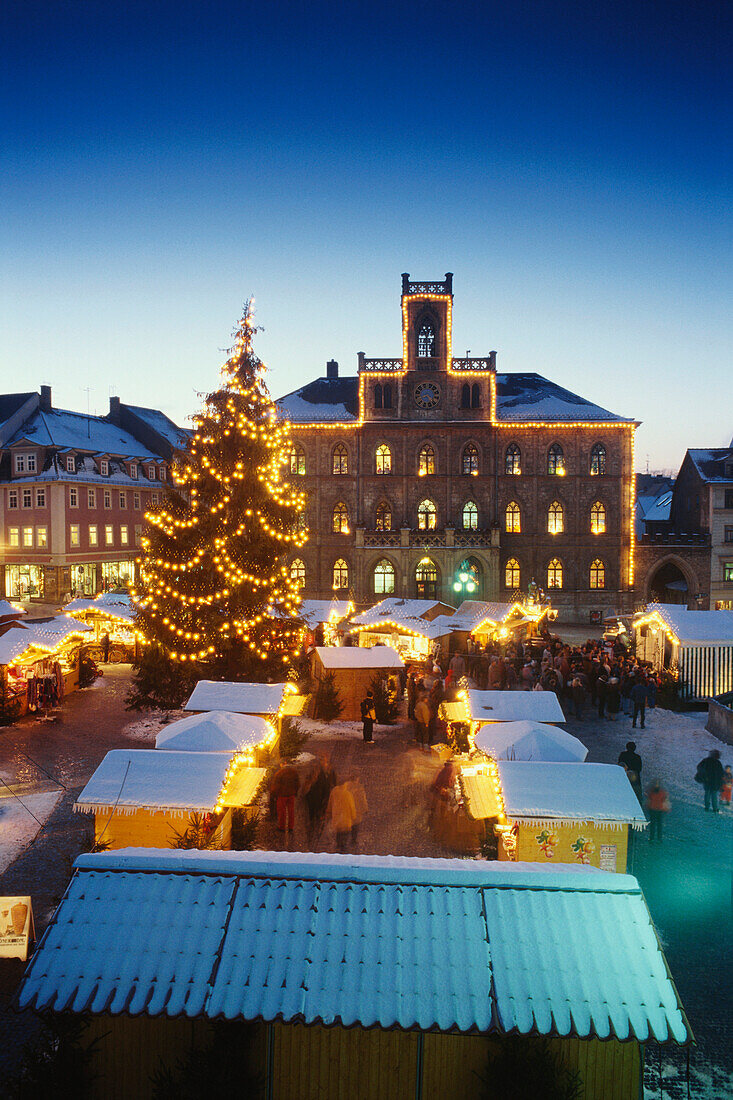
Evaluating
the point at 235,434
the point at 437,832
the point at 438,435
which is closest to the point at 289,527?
the point at 235,434

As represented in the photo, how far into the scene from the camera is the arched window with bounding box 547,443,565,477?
127ft

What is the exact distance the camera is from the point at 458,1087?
4.74 meters

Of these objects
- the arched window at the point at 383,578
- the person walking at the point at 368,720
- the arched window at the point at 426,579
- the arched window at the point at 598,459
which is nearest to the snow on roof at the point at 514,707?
the person walking at the point at 368,720

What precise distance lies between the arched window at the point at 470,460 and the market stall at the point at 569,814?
3088 centimetres

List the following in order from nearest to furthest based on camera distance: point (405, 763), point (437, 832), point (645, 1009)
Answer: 1. point (645, 1009)
2. point (437, 832)
3. point (405, 763)

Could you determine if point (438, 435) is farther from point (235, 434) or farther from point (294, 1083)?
point (294, 1083)

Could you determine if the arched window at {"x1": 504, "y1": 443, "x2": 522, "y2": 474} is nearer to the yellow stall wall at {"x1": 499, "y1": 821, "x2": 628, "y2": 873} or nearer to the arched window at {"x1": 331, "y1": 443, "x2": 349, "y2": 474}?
the arched window at {"x1": 331, "y1": 443, "x2": 349, "y2": 474}

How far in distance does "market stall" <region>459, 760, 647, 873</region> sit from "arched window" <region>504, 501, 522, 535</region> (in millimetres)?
30826

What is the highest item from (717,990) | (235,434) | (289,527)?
(235,434)

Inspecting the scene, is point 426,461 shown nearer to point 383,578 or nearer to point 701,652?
point 383,578

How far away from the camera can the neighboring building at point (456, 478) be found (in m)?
38.4

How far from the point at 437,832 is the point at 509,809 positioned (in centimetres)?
288

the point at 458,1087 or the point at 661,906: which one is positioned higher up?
the point at 458,1087

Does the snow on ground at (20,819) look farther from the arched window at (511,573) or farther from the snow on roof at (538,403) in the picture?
the snow on roof at (538,403)
